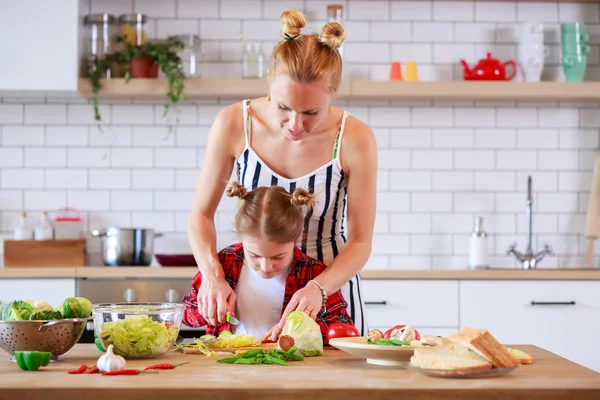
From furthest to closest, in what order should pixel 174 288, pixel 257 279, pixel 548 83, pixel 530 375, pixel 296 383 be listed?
pixel 548 83 → pixel 174 288 → pixel 257 279 → pixel 530 375 → pixel 296 383

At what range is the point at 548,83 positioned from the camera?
4.50 m

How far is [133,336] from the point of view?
183cm

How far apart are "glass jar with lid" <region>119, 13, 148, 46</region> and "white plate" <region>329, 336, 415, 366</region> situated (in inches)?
124

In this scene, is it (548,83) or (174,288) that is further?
(548,83)

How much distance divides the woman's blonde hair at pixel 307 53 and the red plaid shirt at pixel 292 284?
551 millimetres

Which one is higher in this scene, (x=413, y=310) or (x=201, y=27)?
(x=201, y=27)

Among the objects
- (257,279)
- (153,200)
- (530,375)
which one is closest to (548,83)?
(153,200)

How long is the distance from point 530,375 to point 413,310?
2.46 meters

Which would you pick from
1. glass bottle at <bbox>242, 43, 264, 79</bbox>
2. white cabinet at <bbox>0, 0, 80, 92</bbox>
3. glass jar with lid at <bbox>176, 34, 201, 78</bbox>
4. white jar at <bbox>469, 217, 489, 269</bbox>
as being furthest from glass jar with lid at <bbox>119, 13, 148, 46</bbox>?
white jar at <bbox>469, 217, 489, 269</bbox>

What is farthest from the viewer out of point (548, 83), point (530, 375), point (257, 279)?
point (548, 83)

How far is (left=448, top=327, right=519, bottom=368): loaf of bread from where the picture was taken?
158 centimetres

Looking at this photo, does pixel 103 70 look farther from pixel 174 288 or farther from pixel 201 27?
pixel 174 288

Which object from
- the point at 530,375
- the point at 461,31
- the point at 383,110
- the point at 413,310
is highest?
the point at 461,31

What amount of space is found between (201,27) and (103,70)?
594mm
